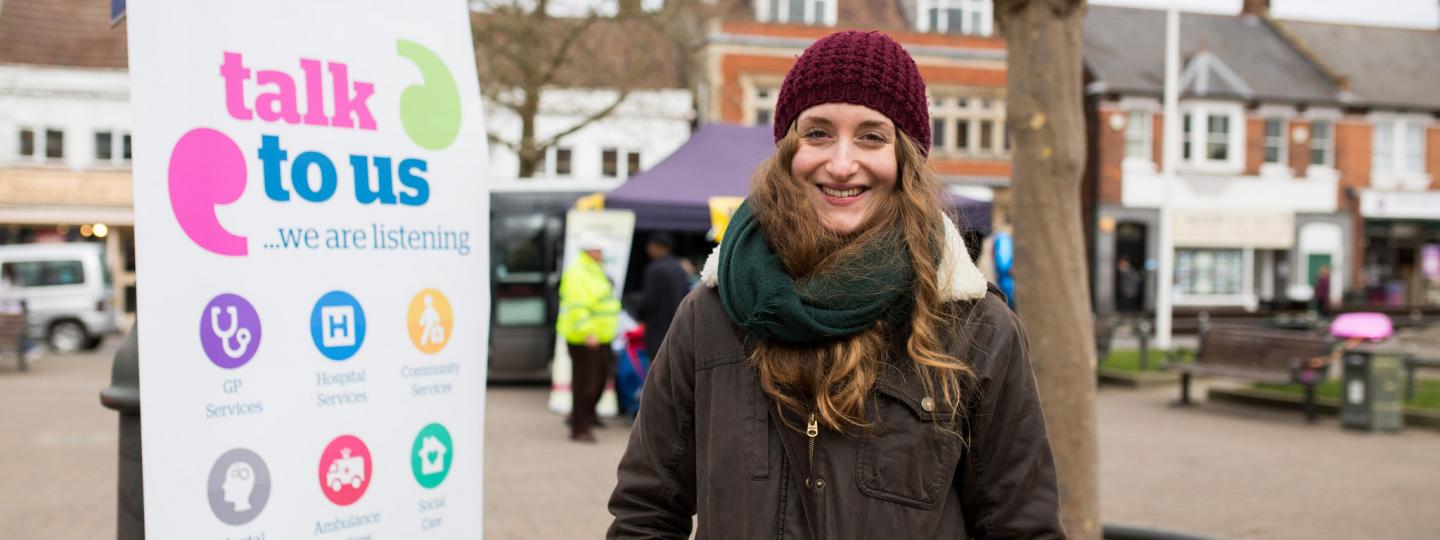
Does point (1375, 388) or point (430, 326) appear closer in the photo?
point (430, 326)

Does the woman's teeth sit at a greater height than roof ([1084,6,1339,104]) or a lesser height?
lesser

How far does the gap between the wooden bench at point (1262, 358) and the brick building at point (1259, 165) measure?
19.9 meters

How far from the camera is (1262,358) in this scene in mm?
12312

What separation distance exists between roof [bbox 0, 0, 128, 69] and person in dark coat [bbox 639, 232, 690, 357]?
25683 mm

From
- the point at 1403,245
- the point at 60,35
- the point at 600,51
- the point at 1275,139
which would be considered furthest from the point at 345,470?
the point at 1403,245

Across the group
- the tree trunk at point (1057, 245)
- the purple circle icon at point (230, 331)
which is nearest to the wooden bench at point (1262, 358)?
the tree trunk at point (1057, 245)

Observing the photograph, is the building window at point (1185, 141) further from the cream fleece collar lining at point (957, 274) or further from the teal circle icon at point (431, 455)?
the cream fleece collar lining at point (957, 274)

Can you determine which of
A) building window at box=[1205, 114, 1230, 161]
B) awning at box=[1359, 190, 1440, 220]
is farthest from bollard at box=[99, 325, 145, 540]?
awning at box=[1359, 190, 1440, 220]

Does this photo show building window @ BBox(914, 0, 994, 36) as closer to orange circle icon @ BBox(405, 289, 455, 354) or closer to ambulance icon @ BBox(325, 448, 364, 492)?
orange circle icon @ BBox(405, 289, 455, 354)

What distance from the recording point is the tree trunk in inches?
167

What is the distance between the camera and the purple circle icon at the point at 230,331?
8.12ft

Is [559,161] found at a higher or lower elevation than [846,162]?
higher

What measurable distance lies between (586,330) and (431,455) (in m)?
7.08

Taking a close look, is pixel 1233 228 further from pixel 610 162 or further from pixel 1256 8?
pixel 610 162
